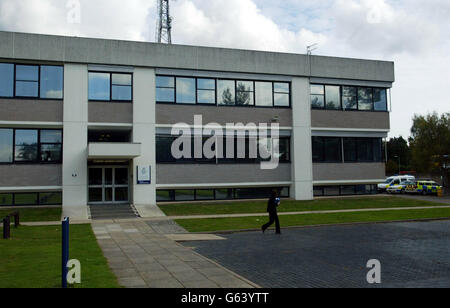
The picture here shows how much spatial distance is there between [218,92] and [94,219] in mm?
11810

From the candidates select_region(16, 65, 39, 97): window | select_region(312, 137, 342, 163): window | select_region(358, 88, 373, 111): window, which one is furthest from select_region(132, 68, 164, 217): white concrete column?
select_region(358, 88, 373, 111): window

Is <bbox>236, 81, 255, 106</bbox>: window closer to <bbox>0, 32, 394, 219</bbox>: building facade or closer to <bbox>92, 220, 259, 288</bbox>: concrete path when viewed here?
<bbox>0, 32, 394, 219</bbox>: building facade

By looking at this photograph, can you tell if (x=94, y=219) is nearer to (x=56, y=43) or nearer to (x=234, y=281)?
(x=56, y=43)

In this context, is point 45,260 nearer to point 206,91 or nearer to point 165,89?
point 165,89

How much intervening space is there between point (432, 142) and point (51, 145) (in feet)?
139

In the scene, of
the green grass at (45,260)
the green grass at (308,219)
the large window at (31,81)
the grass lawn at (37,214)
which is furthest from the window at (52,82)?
the green grass at (308,219)

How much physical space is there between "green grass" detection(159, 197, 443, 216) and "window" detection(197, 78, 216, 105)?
6.79 m

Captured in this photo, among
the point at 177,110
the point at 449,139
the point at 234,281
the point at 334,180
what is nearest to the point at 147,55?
the point at 177,110

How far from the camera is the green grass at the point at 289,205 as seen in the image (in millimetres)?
25328

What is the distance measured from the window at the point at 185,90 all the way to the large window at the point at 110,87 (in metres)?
3.08

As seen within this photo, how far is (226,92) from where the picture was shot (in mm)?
29609

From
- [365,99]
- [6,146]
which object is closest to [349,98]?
[365,99]

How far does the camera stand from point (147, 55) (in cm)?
2753

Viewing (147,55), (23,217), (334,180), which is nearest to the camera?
(23,217)
